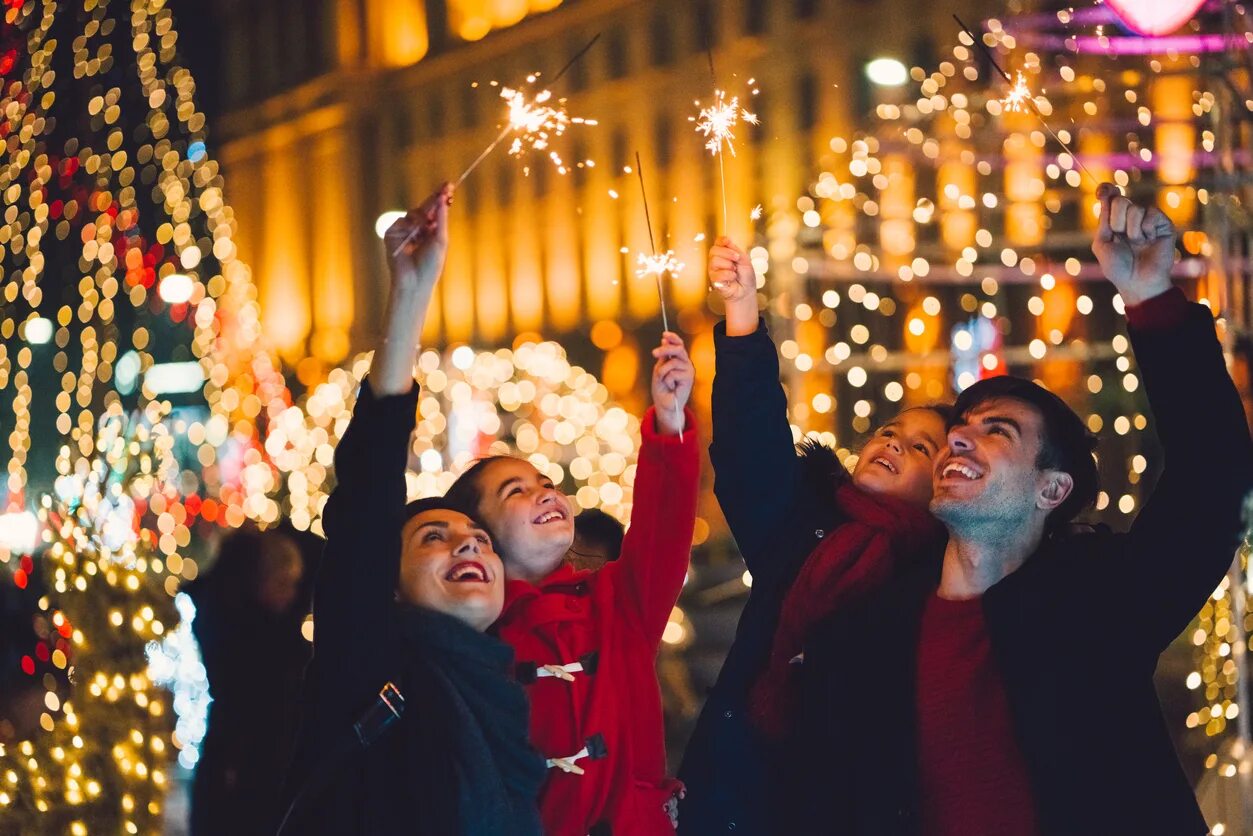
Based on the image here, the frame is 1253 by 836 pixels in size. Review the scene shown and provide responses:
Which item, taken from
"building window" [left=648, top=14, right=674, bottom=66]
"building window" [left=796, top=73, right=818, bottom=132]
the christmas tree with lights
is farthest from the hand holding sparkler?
"building window" [left=648, top=14, right=674, bottom=66]

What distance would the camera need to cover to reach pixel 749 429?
3.27m

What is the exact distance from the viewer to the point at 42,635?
4.76 metres

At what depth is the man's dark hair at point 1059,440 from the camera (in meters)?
2.94

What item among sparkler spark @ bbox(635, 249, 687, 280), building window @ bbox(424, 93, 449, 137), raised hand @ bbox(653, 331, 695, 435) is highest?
building window @ bbox(424, 93, 449, 137)

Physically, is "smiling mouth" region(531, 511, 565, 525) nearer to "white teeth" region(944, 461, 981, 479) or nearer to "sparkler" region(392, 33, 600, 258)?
"sparkler" region(392, 33, 600, 258)

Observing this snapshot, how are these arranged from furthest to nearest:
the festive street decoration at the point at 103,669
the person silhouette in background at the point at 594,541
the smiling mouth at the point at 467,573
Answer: the festive street decoration at the point at 103,669, the person silhouette in background at the point at 594,541, the smiling mouth at the point at 467,573

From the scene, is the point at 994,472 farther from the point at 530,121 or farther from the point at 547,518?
the point at 530,121

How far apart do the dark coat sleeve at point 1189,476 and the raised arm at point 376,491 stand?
1239 millimetres

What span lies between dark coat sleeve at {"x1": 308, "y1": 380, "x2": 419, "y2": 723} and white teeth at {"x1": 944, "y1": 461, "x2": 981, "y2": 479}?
95cm

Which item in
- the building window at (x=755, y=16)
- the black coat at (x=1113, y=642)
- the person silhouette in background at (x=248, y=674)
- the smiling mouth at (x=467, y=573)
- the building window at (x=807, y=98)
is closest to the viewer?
the black coat at (x=1113, y=642)

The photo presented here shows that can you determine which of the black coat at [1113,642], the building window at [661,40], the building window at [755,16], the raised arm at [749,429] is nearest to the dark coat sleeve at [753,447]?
the raised arm at [749,429]

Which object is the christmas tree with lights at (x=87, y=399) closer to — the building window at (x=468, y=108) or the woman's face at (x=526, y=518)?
the woman's face at (x=526, y=518)

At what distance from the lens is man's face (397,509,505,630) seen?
2.94 meters

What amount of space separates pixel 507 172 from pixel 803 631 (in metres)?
21.0
